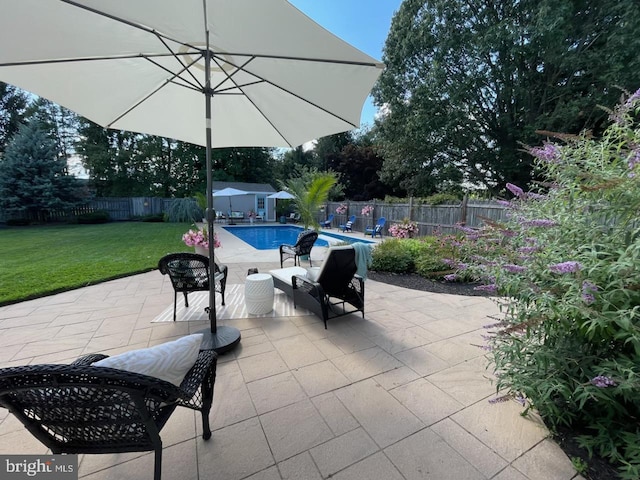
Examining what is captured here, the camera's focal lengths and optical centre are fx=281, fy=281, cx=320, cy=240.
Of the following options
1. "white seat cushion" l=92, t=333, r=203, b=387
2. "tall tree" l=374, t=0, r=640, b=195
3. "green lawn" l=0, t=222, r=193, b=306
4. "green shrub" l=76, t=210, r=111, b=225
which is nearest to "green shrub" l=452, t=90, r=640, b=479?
"white seat cushion" l=92, t=333, r=203, b=387

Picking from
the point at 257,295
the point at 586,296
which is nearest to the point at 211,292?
the point at 257,295

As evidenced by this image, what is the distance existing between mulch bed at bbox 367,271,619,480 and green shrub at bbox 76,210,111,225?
1812 cm

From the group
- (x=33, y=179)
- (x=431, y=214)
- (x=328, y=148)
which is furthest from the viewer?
(x=328, y=148)

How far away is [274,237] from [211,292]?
11.5m

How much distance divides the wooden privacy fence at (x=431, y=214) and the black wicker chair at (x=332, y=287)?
403 centimetres

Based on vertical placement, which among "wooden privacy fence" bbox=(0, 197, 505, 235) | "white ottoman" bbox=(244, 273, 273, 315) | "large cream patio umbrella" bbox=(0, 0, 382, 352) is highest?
"large cream patio umbrella" bbox=(0, 0, 382, 352)

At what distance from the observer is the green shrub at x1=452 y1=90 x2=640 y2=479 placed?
1.48 metres

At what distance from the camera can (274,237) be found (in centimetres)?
1411

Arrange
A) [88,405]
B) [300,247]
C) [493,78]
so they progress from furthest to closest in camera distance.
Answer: [493,78] < [300,247] < [88,405]

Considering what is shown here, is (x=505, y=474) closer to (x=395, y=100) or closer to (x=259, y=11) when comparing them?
(x=259, y=11)

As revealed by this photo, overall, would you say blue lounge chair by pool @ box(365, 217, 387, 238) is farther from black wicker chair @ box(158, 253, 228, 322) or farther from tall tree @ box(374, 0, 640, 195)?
black wicker chair @ box(158, 253, 228, 322)

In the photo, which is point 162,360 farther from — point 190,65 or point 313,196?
point 313,196

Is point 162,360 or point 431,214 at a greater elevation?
point 431,214

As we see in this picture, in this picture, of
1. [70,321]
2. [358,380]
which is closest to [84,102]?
[70,321]
